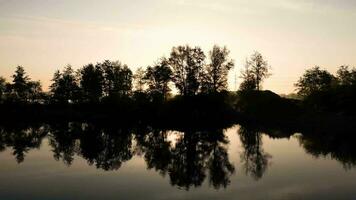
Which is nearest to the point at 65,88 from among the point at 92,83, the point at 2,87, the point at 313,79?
the point at 92,83

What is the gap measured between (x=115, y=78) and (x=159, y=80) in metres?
29.8

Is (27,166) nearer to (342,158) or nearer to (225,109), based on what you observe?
(342,158)

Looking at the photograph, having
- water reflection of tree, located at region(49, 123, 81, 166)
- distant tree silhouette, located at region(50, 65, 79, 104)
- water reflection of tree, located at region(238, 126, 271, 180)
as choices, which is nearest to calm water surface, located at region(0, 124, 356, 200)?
water reflection of tree, located at region(238, 126, 271, 180)

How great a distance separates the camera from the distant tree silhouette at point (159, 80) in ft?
430

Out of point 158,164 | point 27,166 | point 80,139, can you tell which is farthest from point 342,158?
point 80,139

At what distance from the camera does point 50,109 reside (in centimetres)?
13125

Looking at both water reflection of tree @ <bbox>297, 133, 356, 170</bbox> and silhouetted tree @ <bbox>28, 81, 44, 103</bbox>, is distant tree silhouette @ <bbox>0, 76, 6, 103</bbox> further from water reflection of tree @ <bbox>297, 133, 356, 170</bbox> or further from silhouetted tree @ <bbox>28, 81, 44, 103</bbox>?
water reflection of tree @ <bbox>297, 133, 356, 170</bbox>

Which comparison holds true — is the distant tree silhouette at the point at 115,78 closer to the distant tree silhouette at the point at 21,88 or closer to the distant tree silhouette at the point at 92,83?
the distant tree silhouette at the point at 92,83

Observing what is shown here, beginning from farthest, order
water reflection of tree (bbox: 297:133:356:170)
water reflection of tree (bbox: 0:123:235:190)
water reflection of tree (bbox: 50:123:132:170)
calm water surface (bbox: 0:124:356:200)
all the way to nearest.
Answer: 1. water reflection of tree (bbox: 297:133:356:170)
2. water reflection of tree (bbox: 50:123:132:170)
3. water reflection of tree (bbox: 0:123:235:190)
4. calm water surface (bbox: 0:124:356:200)

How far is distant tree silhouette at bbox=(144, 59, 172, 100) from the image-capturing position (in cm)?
13098

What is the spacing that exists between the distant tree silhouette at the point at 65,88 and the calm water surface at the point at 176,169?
93.5m

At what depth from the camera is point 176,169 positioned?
37.9 m

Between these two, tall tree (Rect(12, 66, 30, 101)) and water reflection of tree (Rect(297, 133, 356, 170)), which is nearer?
water reflection of tree (Rect(297, 133, 356, 170))

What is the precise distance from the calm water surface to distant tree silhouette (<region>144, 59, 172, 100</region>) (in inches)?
2752
